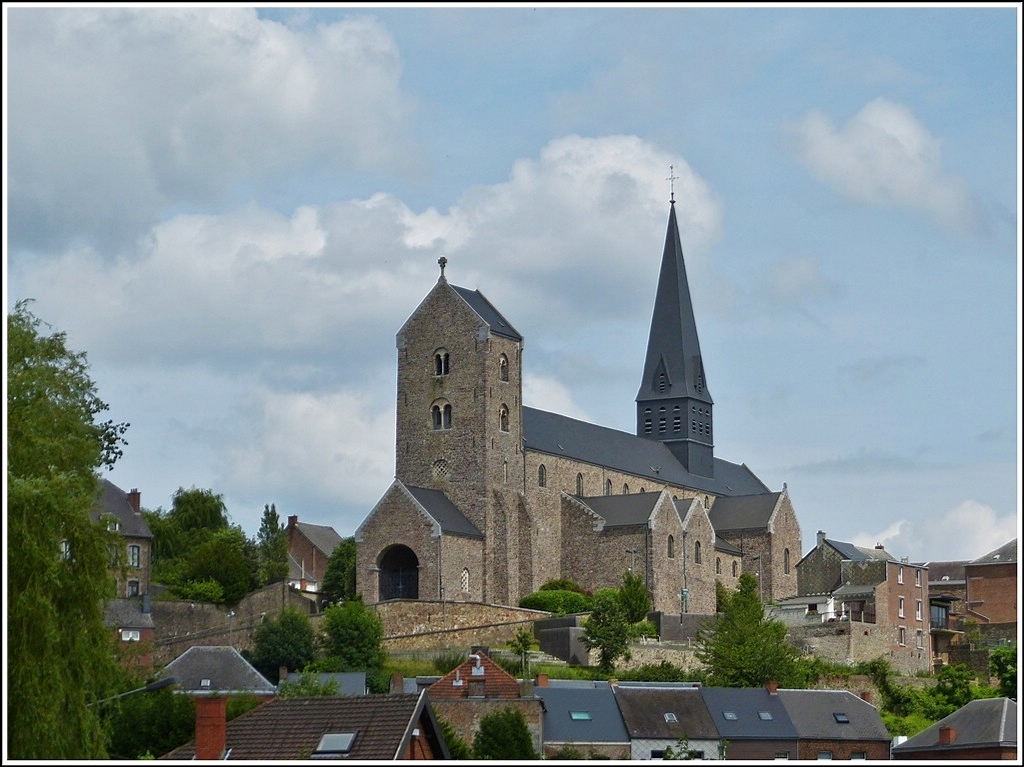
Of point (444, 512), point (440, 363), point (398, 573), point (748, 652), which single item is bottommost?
point (748, 652)

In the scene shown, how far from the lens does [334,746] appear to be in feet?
101

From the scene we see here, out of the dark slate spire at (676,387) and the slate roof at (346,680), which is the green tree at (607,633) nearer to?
the slate roof at (346,680)

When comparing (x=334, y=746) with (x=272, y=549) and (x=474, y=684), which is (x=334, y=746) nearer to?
(x=474, y=684)

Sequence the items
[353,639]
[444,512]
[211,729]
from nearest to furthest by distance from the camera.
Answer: [211,729] → [353,639] → [444,512]

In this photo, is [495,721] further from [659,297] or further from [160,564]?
[659,297]

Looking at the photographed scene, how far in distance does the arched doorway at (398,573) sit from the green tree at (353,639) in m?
6.10

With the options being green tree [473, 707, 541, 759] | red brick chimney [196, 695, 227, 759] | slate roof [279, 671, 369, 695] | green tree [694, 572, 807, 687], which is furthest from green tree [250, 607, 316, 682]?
red brick chimney [196, 695, 227, 759]

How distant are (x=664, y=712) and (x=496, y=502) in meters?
20.8

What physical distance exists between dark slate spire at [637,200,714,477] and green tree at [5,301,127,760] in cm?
5817

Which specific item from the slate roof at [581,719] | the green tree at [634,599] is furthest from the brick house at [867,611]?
the slate roof at [581,719]

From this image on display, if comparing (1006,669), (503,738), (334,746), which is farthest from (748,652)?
(334,746)

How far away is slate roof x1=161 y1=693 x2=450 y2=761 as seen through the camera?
30.4m

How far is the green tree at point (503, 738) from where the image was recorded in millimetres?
43281

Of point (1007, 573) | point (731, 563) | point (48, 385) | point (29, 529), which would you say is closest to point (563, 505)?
point (731, 563)
